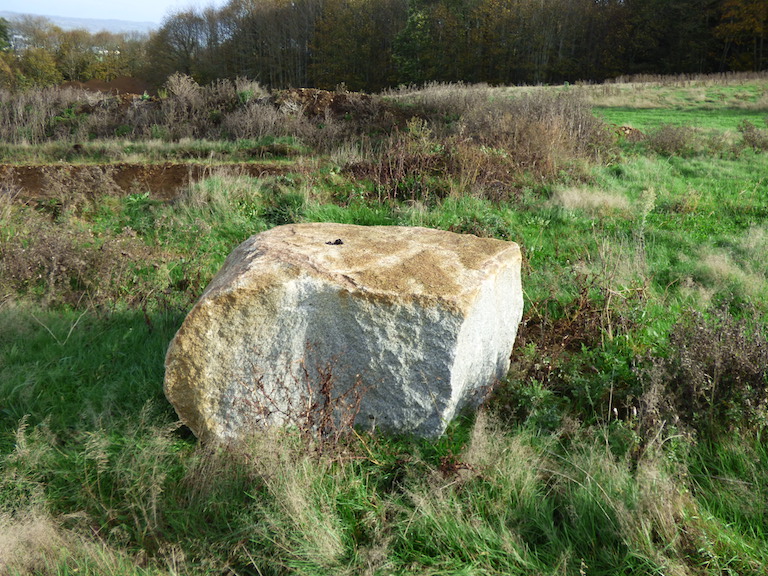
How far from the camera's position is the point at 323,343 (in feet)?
10.1

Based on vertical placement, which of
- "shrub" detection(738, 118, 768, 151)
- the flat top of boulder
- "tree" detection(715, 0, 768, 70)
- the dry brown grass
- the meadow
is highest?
"tree" detection(715, 0, 768, 70)

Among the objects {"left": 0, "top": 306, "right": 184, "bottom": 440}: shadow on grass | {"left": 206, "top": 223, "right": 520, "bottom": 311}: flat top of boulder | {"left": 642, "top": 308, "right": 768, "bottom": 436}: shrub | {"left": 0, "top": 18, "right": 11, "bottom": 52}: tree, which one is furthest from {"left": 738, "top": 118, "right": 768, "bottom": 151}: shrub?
{"left": 0, "top": 18, "right": 11, "bottom": 52}: tree

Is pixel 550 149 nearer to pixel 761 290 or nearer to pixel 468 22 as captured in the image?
pixel 761 290

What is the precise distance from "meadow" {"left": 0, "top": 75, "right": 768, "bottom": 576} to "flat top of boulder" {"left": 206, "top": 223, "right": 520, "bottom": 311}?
0.80 meters

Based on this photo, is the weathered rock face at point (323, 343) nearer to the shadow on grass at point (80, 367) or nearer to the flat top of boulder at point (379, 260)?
the flat top of boulder at point (379, 260)

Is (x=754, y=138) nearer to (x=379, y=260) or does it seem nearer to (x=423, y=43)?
(x=379, y=260)

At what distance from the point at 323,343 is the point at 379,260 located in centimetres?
65

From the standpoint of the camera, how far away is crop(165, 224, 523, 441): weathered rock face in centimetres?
295

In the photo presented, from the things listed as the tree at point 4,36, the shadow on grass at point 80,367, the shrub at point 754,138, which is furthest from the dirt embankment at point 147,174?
the tree at point 4,36

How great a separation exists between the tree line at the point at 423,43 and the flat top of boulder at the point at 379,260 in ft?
110

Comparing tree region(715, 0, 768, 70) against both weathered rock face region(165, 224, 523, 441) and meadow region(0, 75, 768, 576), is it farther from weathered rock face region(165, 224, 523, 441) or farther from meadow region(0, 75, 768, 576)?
weathered rock face region(165, 224, 523, 441)

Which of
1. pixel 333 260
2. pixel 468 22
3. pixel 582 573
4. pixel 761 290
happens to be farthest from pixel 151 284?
pixel 468 22

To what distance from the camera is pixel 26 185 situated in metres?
10.4

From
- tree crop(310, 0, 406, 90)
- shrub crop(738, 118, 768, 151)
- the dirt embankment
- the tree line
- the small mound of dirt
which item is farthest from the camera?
tree crop(310, 0, 406, 90)
